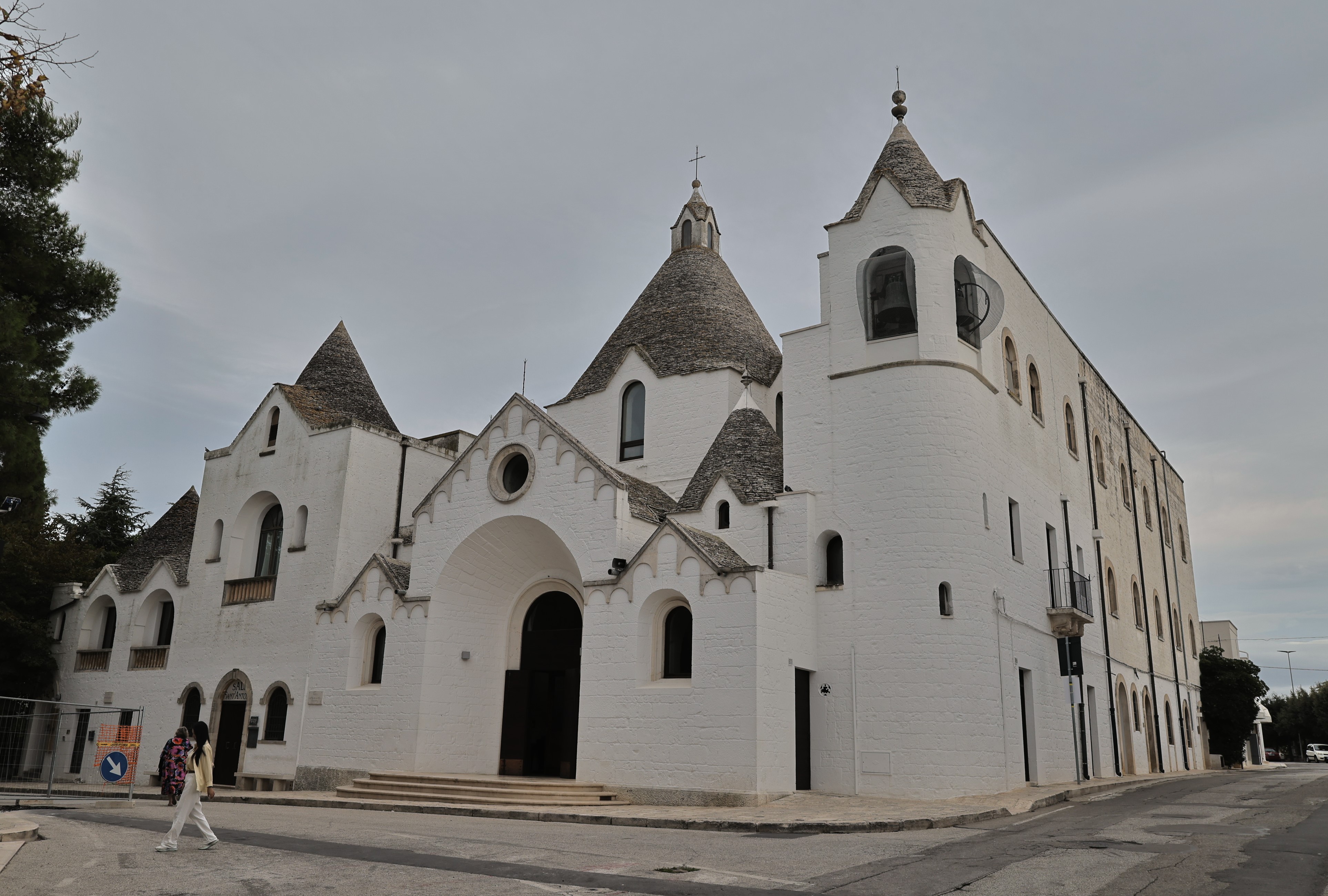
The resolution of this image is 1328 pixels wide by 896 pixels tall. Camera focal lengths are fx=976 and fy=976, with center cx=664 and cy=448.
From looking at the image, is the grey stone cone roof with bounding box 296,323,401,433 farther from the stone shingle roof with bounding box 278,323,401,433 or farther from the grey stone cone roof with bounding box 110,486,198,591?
the grey stone cone roof with bounding box 110,486,198,591

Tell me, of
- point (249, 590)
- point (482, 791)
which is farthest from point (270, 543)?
point (482, 791)

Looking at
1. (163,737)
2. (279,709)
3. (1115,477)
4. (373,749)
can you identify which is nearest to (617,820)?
(373,749)

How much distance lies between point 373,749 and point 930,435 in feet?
44.2

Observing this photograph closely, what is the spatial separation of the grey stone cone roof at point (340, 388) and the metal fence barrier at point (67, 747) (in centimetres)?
929

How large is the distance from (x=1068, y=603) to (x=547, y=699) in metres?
13.4

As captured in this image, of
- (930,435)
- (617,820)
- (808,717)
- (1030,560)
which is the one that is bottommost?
(617,820)

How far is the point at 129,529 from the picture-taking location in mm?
41062

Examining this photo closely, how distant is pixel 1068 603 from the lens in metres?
25.0

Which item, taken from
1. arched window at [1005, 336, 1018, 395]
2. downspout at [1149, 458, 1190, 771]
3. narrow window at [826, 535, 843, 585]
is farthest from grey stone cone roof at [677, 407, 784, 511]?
downspout at [1149, 458, 1190, 771]

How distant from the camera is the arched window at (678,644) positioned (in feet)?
61.1

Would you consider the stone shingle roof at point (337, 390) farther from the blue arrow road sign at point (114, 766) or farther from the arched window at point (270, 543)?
the blue arrow road sign at point (114, 766)

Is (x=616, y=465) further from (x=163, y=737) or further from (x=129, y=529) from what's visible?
(x=129, y=529)

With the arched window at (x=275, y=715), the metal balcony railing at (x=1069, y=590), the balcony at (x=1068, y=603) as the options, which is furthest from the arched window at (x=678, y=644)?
the arched window at (x=275, y=715)

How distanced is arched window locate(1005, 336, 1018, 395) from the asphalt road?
442 inches
